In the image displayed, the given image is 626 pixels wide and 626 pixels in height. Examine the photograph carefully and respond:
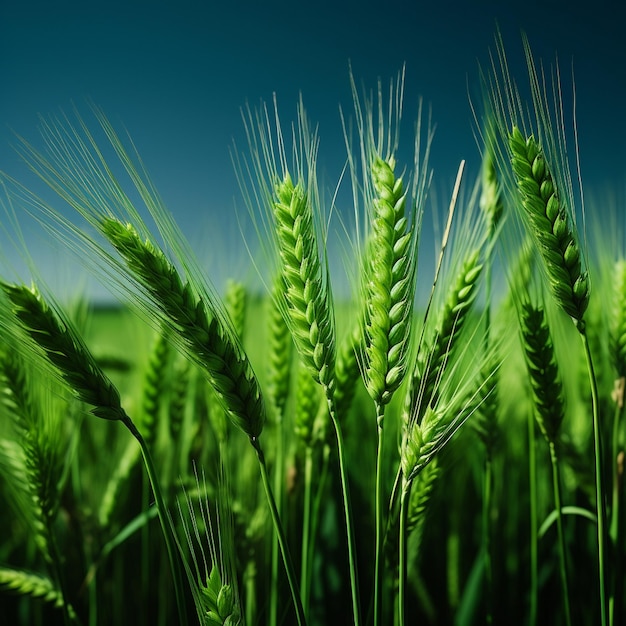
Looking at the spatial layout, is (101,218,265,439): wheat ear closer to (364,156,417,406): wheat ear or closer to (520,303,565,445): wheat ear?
(364,156,417,406): wheat ear

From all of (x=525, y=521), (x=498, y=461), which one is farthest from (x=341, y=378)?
(x=525, y=521)

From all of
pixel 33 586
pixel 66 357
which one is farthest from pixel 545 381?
pixel 33 586

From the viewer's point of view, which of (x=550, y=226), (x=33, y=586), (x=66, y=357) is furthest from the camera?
(x=33, y=586)

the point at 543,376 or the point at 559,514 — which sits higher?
the point at 543,376

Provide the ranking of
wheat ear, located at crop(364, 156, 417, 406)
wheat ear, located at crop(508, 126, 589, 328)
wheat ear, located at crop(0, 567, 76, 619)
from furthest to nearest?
1. wheat ear, located at crop(0, 567, 76, 619)
2. wheat ear, located at crop(508, 126, 589, 328)
3. wheat ear, located at crop(364, 156, 417, 406)

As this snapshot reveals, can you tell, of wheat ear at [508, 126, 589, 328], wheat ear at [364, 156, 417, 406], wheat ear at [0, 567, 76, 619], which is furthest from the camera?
wheat ear at [0, 567, 76, 619]

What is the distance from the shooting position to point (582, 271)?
0.74m

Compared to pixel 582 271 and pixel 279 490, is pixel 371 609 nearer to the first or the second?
pixel 279 490

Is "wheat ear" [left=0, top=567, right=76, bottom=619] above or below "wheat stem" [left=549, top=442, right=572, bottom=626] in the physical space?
below

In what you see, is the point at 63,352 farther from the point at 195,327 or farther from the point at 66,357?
the point at 195,327

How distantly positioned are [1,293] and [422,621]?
1183mm

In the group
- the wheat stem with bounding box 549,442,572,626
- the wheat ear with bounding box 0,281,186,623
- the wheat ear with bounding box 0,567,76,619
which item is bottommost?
the wheat ear with bounding box 0,567,76,619

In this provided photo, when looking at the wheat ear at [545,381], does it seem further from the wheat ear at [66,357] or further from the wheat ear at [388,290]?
the wheat ear at [66,357]

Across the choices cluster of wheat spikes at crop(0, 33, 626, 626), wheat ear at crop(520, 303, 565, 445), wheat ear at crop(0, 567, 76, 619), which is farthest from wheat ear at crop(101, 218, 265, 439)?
wheat ear at crop(0, 567, 76, 619)
